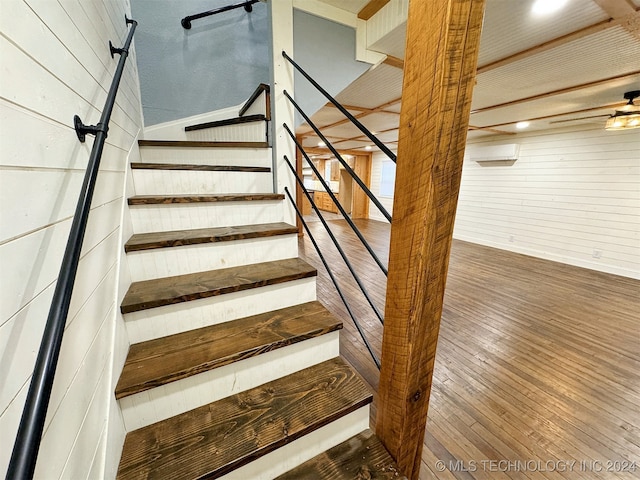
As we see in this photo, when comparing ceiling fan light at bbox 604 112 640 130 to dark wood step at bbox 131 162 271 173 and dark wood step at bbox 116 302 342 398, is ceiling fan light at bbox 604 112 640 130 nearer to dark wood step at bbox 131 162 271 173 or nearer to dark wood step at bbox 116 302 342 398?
dark wood step at bbox 131 162 271 173

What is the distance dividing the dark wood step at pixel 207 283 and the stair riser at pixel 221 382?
0.29 meters

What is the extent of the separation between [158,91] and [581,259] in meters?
6.59

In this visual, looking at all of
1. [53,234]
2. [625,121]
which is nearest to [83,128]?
[53,234]

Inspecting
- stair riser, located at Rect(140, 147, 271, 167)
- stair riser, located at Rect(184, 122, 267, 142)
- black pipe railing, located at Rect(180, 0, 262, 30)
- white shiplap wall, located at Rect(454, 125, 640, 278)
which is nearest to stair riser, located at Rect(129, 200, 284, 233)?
stair riser, located at Rect(140, 147, 271, 167)

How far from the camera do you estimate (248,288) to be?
1106 mm

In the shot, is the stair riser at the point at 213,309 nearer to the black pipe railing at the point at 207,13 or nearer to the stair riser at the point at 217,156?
the stair riser at the point at 217,156

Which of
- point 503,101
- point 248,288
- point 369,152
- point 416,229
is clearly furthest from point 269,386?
point 369,152

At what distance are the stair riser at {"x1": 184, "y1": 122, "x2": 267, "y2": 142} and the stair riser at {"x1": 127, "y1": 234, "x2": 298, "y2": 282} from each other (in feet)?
3.20

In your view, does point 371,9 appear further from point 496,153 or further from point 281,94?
point 496,153

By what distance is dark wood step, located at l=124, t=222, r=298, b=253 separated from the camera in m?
1.09

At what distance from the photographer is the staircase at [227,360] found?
2.65 feet

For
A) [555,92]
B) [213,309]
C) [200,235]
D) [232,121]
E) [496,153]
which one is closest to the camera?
[213,309]

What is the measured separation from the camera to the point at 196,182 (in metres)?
1.49

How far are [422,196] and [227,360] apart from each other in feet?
2.81
